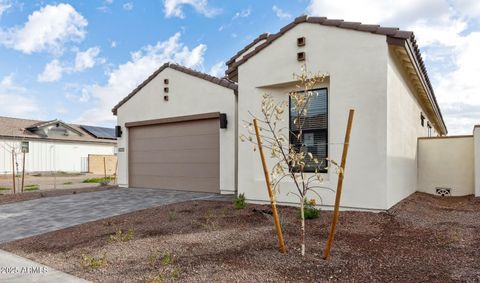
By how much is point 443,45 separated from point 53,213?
1148 centimetres

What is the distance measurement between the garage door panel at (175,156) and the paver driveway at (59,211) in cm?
123

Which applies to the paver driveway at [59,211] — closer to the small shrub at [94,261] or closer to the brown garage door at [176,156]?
the brown garage door at [176,156]

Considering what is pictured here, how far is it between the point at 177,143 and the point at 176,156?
49cm

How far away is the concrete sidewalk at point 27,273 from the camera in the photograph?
3590mm

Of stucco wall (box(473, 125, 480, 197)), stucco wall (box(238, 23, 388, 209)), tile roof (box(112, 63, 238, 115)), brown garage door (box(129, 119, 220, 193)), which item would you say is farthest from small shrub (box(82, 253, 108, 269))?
stucco wall (box(473, 125, 480, 197))

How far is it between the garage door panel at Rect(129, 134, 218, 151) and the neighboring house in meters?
19.1

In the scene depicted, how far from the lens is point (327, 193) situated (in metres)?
6.58

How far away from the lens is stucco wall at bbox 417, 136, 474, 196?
32.1 feet

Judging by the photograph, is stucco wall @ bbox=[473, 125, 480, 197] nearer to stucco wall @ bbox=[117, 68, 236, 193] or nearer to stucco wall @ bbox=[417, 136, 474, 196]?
stucco wall @ bbox=[417, 136, 474, 196]

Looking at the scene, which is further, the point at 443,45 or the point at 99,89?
the point at 99,89

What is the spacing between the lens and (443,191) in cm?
1008

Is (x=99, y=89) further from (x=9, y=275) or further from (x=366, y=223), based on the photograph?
(x=366, y=223)

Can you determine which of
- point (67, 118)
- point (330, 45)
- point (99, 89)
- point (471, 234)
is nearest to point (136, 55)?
point (99, 89)

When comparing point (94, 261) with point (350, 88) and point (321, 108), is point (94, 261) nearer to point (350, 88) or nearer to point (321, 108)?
point (321, 108)
